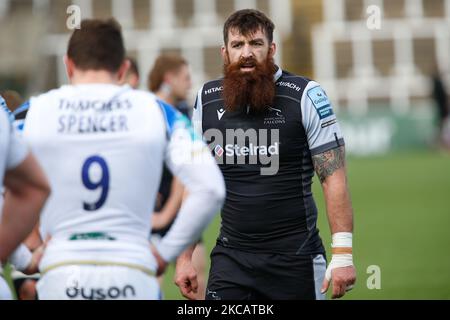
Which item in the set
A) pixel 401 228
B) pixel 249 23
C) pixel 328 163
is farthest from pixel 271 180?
pixel 401 228

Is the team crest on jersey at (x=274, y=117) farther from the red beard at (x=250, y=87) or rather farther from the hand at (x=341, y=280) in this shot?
the hand at (x=341, y=280)

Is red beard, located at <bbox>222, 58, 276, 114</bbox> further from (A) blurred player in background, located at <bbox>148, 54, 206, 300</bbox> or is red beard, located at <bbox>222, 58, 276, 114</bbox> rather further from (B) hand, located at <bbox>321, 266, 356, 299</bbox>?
(A) blurred player in background, located at <bbox>148, 54, 206, 300</bbox>

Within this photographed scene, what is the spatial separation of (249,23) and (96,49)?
209 cm

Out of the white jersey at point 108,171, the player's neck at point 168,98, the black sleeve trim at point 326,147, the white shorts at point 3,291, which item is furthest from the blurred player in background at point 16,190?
the player's neck at point 168,98

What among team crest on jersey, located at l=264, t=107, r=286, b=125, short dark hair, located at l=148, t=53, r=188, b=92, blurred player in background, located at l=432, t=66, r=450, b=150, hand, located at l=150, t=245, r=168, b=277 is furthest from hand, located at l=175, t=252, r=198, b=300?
blurred player in background, located at l=432, t=66, r=450, b=150

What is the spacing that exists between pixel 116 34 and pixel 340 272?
228 centimetres

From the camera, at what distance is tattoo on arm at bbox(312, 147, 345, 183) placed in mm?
6887

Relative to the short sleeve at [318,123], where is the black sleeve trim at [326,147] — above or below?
below

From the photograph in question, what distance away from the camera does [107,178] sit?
→ 16.4ft

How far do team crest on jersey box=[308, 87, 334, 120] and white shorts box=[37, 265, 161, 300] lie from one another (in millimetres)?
2295

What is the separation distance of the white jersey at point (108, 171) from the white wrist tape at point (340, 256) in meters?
1.80

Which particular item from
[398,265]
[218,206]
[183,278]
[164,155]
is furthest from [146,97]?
[398,265]

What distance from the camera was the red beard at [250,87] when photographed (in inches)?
275

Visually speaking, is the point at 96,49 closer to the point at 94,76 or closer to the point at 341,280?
the point at 94,76
